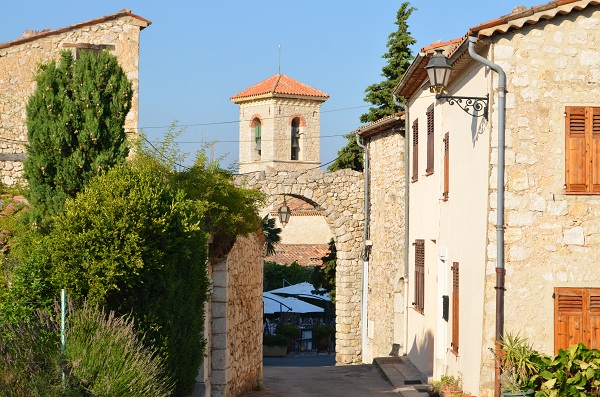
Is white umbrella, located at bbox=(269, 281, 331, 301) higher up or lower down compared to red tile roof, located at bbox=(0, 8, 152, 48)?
lower down

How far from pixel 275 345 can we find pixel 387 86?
31.8 ft

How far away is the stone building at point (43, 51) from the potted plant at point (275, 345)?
16990mm

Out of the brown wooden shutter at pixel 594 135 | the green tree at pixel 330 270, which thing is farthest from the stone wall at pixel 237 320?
the green tree at pixel 330 270

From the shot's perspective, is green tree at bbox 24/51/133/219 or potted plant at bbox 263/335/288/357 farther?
potted plant at bbox 263/335/288/357

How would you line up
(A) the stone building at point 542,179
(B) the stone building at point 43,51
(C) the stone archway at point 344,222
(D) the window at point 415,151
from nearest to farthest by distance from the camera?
(A) the stone building at point 542,179 → (B) the stone building at point 43,51 → (D) the window at point 415,151 → (C) the stone archway at point 344,222

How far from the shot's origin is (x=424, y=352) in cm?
1778

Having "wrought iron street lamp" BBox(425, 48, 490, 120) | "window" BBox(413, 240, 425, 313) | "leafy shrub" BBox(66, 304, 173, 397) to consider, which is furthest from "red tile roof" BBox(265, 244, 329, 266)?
"leafy shrub" BBox(66, 304, 173, 397)

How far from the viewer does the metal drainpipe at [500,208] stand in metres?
11.9

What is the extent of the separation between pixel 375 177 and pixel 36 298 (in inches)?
687

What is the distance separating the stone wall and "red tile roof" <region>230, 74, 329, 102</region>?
3742 cm

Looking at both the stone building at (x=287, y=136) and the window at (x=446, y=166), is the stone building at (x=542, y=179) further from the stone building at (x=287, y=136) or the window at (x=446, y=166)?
the stone building at (x=287, y=136)

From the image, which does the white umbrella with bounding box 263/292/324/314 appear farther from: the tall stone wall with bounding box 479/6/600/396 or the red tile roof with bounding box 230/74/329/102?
the tall stone wall with bounding box 479/6/600/396

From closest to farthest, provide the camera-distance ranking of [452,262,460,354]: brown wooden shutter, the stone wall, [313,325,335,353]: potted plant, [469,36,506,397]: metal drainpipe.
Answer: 1. [469,36,506,397]: metal drainpipe
2. the stone wall
3. [452,262,460,354]: brown wooden shutter
4. [313,325,335,353]: potted plant

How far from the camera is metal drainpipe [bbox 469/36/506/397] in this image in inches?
470
